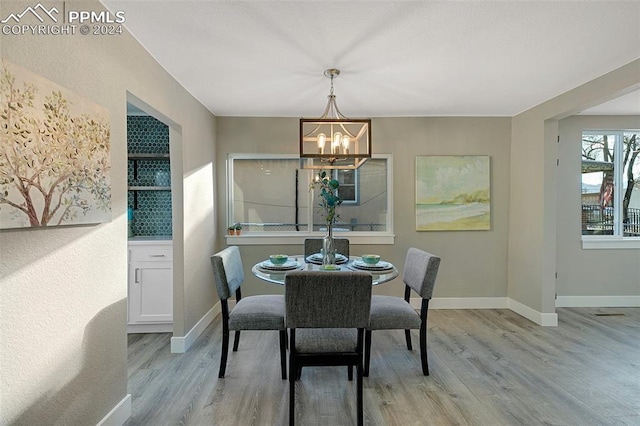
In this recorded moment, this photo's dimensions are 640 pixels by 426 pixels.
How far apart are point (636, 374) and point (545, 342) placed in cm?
64

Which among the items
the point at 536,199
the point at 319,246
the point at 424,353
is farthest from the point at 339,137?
the point at 536,199

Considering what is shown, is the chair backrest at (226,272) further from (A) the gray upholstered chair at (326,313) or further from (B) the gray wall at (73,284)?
(A) the gray upholstered chair at (326,313)

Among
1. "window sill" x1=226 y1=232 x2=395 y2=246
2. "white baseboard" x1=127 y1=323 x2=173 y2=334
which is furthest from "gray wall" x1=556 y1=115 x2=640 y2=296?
"white baseboard" x1=127 y1=323 x2=173 y2=334

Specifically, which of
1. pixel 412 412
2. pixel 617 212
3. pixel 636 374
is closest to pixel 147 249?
pixel 412 412

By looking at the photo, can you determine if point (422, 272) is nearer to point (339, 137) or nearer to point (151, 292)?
point (339, 137)

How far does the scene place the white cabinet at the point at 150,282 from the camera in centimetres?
304

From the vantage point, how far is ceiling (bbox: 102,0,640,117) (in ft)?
5.82

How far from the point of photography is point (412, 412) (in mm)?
1986

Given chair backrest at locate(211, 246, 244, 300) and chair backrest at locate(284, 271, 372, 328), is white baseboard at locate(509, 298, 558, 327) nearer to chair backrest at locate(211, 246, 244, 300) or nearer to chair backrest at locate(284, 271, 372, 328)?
chair backrest at locate(284, 271, 372, 328)

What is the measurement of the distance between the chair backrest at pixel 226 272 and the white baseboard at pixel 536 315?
3.25 metres

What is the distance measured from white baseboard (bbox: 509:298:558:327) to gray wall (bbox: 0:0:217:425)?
3.92 meters

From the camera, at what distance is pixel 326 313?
178 centimetres

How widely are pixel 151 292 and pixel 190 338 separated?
Result: 62 centimetres

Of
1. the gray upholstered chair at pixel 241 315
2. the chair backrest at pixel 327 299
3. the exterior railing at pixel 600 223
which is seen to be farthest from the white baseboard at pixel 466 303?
the chair backrest at pixel 327 299
